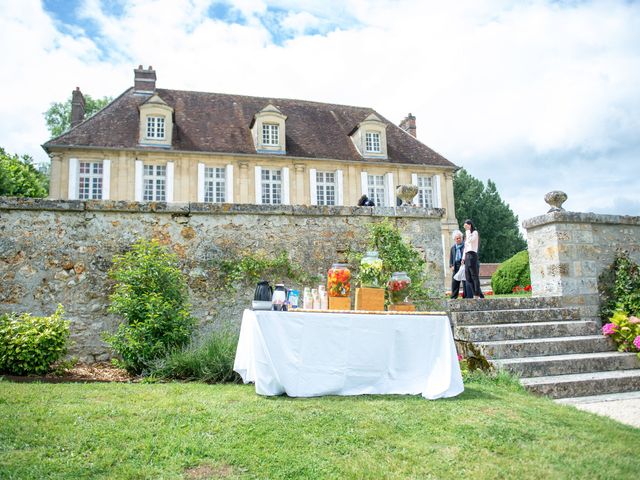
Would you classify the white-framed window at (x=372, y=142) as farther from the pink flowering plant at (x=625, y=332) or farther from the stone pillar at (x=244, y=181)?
the pink flowering plant at (x=625, y=332)

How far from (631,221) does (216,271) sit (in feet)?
19.7

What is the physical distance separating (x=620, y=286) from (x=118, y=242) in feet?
22.4

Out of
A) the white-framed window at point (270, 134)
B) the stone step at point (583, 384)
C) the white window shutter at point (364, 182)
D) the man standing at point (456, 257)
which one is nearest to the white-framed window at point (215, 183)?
the white-framed window at point (270, 134)

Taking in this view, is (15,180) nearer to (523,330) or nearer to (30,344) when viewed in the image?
(30,344)

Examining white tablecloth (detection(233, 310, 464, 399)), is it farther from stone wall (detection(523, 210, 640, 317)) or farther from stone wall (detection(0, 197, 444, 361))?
stone wall (detection(523, 210, 640, 317))

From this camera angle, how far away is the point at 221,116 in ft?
65.2

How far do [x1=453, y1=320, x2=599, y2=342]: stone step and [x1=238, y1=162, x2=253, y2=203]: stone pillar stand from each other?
13.6 metres

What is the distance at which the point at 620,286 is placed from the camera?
6.72m

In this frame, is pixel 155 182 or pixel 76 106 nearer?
pixel 155 182

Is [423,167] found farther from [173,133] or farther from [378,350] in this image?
[378,350]

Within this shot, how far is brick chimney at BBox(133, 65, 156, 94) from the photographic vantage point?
19.7m

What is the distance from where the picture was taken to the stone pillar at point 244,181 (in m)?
18.3

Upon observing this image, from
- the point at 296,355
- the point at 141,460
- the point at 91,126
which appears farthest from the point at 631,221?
the point at 91,126

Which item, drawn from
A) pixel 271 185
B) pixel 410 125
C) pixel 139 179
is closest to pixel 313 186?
pixel 271 185
